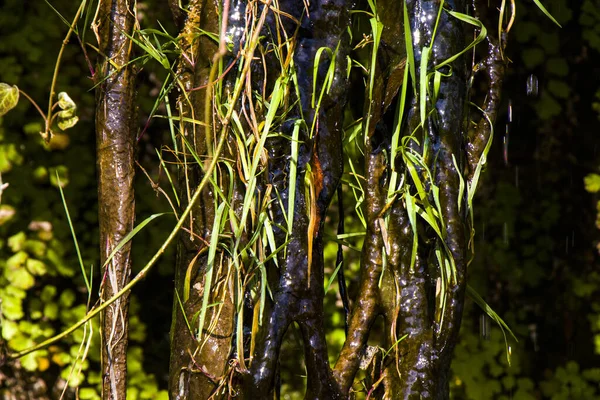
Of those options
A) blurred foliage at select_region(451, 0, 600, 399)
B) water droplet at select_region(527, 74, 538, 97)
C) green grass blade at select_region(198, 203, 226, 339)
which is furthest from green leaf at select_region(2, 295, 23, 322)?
water droplet at select_region(527, 74, 538, 97)

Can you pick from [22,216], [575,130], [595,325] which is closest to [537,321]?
[595,325]

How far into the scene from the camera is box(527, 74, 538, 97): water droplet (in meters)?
3.34

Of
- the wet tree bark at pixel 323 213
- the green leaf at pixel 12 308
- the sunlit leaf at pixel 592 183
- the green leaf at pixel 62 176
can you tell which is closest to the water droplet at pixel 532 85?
the sunlit leaf at pixel 592 183

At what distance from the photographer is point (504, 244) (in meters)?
3.44

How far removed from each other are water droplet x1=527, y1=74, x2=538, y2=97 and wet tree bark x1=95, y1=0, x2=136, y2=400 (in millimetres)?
2529

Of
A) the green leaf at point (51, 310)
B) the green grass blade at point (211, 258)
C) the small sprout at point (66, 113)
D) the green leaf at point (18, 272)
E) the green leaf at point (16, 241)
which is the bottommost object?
the green leaf at point (51, 310)

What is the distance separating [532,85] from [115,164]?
261 centimetres

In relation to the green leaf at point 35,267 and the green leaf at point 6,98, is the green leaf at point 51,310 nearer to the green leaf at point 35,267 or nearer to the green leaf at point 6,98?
the green leaf at point 35,267

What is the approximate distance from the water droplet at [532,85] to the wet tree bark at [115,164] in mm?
2529

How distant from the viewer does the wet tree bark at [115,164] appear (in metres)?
1.35

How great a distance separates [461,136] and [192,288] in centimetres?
64

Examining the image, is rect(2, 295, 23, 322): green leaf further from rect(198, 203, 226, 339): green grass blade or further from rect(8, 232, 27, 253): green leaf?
rect(198, 203, 226, 339): green grass blade

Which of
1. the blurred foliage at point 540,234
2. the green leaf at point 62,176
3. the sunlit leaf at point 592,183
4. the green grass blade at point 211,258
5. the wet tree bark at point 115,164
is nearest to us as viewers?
the green grass blade at point 211,258

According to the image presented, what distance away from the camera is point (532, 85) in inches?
132
